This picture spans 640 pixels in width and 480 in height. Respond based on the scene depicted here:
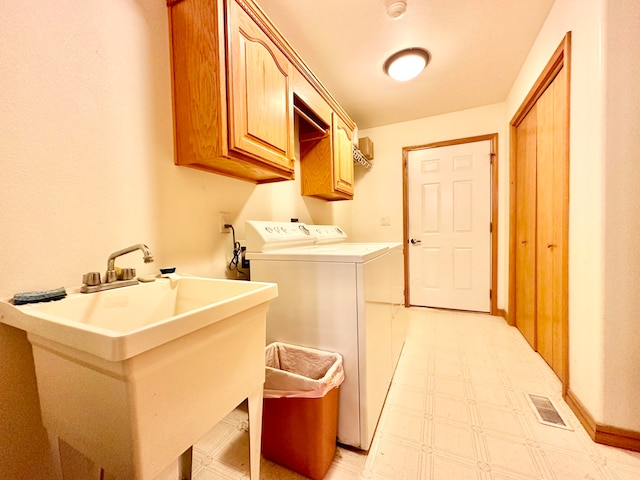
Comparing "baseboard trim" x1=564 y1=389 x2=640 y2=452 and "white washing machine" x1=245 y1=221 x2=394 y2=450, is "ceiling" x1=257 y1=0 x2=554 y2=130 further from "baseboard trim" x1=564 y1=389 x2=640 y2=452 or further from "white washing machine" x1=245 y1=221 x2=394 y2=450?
"baseboard trim" x1=564 y1=389 x2=640 y2=452

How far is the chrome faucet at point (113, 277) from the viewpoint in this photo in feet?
2.54

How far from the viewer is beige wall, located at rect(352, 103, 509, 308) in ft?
8.92

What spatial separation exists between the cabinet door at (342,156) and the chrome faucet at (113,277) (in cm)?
159

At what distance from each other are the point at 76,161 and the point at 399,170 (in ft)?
9.82

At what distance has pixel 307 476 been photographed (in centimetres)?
105

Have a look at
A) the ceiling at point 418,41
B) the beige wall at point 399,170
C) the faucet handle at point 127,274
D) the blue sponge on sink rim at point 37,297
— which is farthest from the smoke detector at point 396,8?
the blue sponge on sink rim at point 37,297

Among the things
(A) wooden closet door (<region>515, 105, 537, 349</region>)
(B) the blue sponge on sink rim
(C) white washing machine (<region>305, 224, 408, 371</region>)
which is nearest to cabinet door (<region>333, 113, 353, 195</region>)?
(C) white washing machine (<region>305, 224, 408, 371</region>)

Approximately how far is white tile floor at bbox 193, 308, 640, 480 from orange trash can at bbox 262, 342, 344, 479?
0.24 feet

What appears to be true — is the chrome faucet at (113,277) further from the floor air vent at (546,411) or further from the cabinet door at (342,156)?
the floor air vent at (546,411)

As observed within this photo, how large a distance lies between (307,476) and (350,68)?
259 centimetres

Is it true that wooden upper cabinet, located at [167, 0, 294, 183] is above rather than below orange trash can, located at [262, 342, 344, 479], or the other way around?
above

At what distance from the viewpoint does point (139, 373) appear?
1.55 feet

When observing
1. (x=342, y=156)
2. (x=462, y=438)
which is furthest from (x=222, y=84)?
(x=462, y=438)

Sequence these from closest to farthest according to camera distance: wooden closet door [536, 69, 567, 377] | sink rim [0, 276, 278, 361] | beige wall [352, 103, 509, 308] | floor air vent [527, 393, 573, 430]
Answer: sink rim [0, 276, 278, 361] → floor air vent [527, 393, 573, 430] → wooden closet door [536, 69, 567, 377] → beige wall [352, 103, 509, 308]
